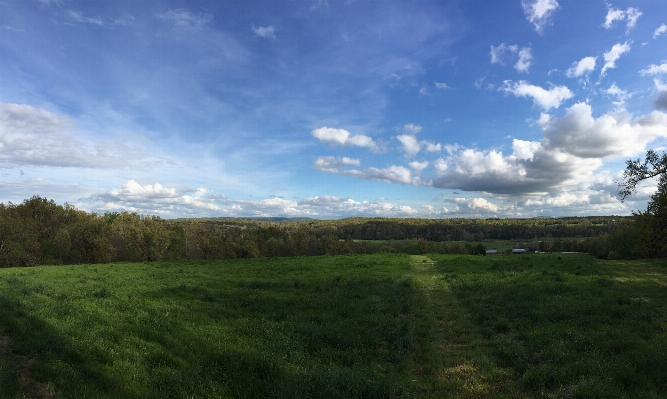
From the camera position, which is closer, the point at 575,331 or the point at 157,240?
the point at 575,331

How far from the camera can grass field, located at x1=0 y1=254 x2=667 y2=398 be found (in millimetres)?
7523

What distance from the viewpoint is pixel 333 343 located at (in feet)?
35.8

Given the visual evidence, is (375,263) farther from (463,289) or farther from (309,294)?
(309,294)

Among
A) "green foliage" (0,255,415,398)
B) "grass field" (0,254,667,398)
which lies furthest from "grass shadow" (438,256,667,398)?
"green foliage" (0,255,415,398)

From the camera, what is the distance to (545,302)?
15289 mm

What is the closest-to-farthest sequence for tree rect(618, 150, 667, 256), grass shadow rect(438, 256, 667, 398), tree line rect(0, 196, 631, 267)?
1. grass shadow rect(438, 256, 667, 398)
2. tree rect(618, 150, 667, 256)
3. tree line rect(0, 196, 631, 267)

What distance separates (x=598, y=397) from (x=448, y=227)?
141 meters

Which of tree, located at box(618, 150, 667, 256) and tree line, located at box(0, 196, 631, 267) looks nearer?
tree, located at box(618, 150, 667, 256)

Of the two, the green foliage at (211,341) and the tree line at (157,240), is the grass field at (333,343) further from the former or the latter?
the tree line at (157,240)

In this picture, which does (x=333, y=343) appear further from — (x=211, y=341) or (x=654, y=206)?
(x=654, y=206)

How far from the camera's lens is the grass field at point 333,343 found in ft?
24.7

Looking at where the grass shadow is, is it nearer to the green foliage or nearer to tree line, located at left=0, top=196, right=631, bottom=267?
the green foliage

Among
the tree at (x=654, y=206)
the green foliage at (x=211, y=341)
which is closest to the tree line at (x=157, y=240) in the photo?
the tree at (x=654, y=206)

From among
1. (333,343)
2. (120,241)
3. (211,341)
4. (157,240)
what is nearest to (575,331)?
(333,343)
